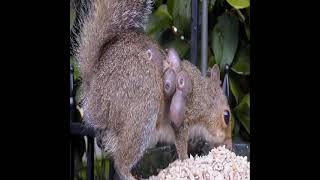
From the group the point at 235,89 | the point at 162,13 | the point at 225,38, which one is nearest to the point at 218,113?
the point at 235,89

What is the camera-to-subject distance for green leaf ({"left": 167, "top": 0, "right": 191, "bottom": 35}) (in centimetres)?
167

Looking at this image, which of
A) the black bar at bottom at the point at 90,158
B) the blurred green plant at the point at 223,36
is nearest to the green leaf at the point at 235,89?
the blurred green plant at the point at 223,36

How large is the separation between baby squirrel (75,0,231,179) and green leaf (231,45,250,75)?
0.19ft

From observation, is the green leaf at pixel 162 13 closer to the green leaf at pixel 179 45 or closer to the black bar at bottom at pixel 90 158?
the green leaf at pixel 179 45

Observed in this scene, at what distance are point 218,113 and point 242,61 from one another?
15 centimetres

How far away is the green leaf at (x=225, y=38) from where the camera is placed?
1637 mm

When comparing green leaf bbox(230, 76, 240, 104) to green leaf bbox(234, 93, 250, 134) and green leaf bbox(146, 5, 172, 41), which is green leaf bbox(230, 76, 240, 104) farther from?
green leaf bbox(146, 5, 172, 41)

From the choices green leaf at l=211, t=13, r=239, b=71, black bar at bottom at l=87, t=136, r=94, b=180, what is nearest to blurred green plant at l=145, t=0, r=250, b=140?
green leaf at l=211, t=13, r=239, b=71

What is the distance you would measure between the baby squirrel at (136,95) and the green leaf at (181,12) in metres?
0.06
